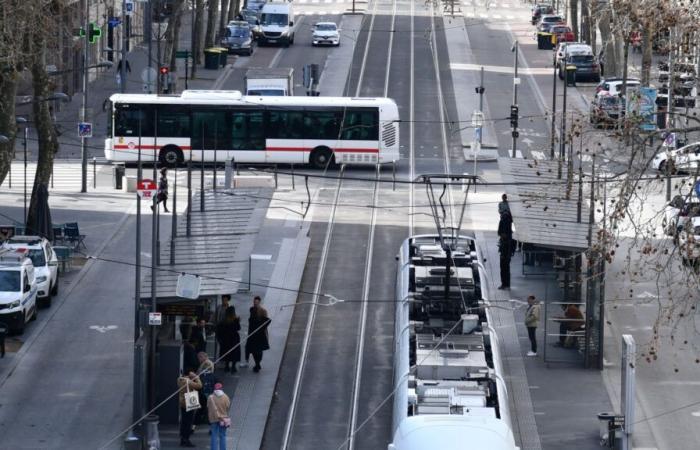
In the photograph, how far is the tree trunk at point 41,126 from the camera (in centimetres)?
4334

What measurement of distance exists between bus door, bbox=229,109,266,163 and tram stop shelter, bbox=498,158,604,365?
15524 millimetres

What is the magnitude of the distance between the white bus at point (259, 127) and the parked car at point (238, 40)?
93.3 feet

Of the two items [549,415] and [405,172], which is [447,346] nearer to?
[549,415]

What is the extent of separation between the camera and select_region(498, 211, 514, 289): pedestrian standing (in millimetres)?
39469

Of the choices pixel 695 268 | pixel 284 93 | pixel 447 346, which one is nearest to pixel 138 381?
pixel 447 346

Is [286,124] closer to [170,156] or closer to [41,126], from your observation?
[170,156]

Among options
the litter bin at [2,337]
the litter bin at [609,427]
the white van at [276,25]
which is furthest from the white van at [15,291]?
the white van at [276,25]

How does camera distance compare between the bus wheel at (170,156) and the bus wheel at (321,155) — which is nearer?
the bus wheel at (170,156)

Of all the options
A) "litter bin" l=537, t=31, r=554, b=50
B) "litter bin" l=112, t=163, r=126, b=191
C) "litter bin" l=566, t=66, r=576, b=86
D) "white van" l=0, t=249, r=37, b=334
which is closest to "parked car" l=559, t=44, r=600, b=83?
"litter bin" l=566, t=66, r=576, b=86

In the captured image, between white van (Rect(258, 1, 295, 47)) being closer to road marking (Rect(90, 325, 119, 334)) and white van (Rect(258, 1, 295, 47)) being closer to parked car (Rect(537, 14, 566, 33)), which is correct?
parked car (Rect(537, 14, 566, 33))

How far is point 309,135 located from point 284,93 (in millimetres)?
8040

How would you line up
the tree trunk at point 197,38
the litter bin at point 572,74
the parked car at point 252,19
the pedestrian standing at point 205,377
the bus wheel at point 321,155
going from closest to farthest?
the pedestrian standing at point 205,377 < the bus wheel at point 321,155 < the litter bin at point 572,74 < the tree trunk at point 197,38 < the parked car at point 252,19

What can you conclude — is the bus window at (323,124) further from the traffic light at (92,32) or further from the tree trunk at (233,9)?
the tree trunk at (233,9)

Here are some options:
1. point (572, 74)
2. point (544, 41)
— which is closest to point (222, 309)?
point (572, 74)
